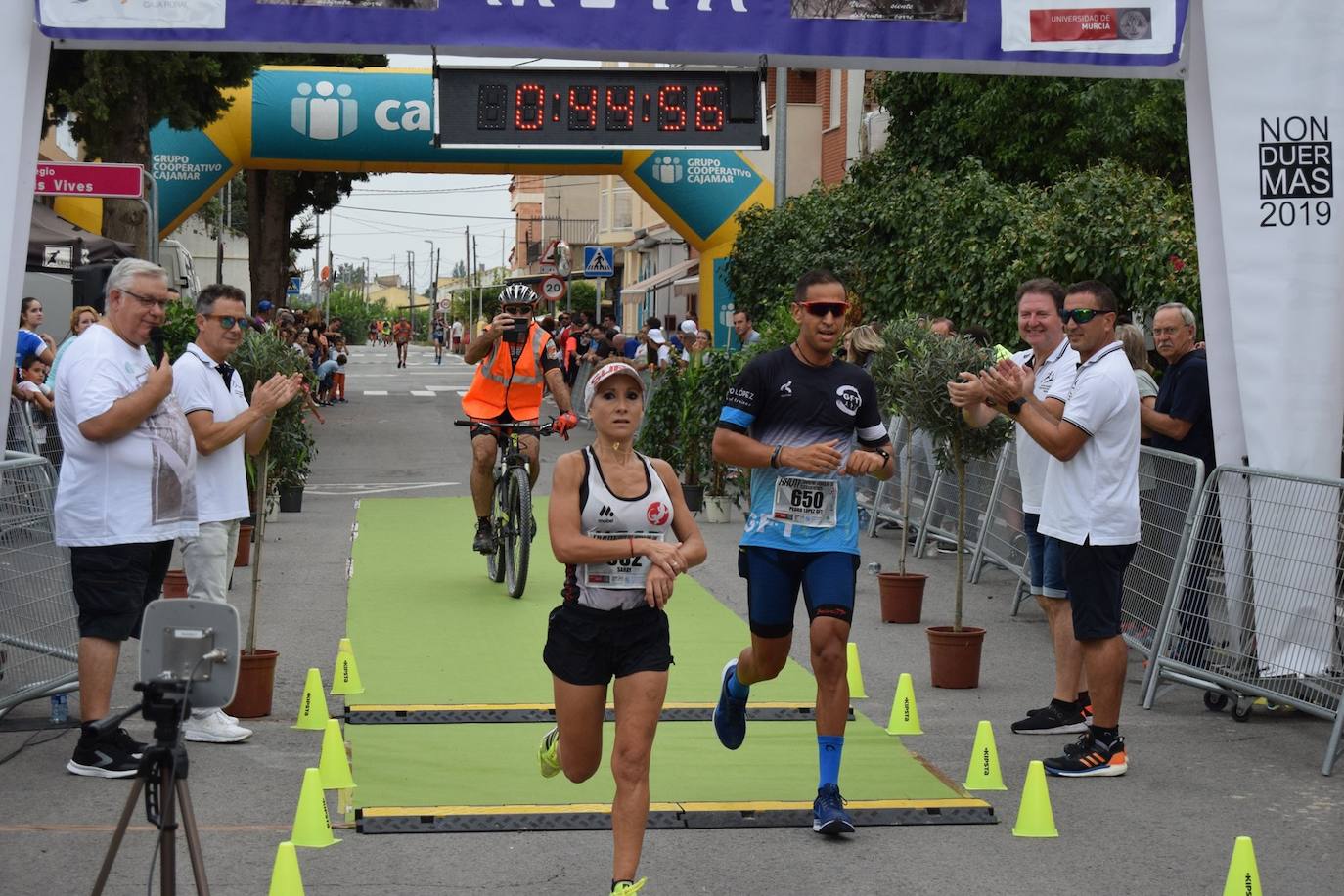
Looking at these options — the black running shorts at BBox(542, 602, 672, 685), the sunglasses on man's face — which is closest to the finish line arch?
the sunglasses on man's face

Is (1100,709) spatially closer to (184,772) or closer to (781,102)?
(184,772)

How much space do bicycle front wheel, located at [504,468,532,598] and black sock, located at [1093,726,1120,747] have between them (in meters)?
4.83

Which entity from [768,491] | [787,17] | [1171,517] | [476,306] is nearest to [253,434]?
[768,491]

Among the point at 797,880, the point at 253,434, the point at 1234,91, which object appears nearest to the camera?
the point at 797,880

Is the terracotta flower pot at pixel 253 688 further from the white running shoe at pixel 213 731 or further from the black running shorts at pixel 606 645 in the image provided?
the black running shorts at pixel 606 645

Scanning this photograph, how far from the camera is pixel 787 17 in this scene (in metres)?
8.98

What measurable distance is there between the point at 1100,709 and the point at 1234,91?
3.45 m

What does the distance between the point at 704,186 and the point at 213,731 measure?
66.2 ft

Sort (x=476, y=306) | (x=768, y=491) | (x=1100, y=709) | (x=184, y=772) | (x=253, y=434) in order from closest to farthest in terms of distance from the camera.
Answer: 1. (x=184, y=772)
2. (x=768, y=491)
3. (x=1100, y=709)
4. (x=253, y=434)
5. (x=476, y=306)

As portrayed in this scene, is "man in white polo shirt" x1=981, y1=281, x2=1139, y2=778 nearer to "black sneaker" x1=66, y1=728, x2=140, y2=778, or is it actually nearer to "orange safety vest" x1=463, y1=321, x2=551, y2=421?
"black sneaker" x1=66, y1=728, x2=140, y2=778

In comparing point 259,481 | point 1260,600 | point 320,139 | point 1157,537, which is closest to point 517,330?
point 259,481

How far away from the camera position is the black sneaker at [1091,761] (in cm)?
751

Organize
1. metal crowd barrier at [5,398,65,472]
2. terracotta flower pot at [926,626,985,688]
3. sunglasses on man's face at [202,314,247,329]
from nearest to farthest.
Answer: sunglasses on man's face at [202,314,247,329] → terracotta flower pot at [926,626,985,688] → metal crowd barrier at [5,398,65,472]

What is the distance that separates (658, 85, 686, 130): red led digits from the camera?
1041 centimetres
